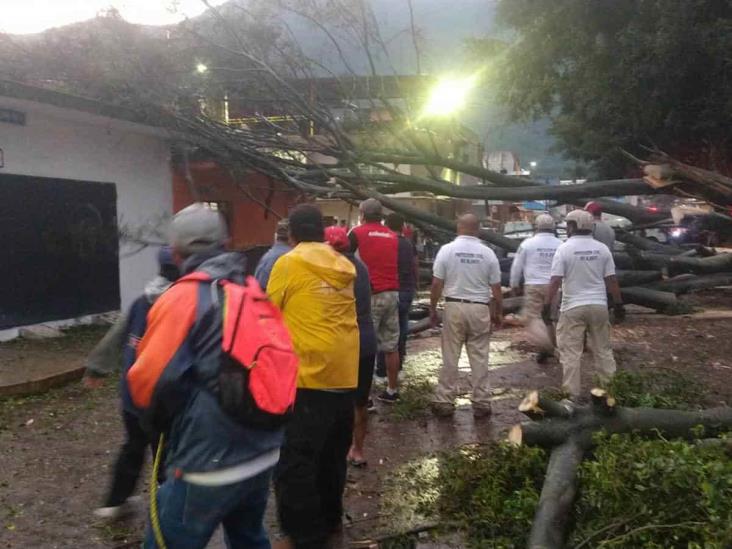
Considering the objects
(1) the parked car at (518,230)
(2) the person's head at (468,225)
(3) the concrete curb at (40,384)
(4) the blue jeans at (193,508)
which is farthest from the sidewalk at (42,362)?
→ (1) the parked car at (518,230)

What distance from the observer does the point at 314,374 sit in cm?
402

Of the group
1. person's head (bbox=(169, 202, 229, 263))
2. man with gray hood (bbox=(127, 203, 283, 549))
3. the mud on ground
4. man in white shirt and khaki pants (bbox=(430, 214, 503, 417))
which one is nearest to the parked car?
the mud on ground

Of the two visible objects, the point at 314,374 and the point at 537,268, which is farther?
the point at 537,268

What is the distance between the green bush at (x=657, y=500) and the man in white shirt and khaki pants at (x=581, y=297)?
275cm

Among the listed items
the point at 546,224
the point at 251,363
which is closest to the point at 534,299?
the point at 546,224

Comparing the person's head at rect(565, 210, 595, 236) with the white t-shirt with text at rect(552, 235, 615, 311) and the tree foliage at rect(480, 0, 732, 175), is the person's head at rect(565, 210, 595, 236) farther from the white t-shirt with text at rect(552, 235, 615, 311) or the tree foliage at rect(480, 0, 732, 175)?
the tree foliage at rect(480, 0, 732, 175)

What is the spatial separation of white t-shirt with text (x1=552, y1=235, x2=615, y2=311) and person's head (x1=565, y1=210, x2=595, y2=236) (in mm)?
61

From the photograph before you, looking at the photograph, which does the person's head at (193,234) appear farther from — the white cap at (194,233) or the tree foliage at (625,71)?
the tree foliage at (625,71)

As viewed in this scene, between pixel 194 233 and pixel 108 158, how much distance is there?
9.92m

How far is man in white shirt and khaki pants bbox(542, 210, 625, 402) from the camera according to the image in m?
6.82

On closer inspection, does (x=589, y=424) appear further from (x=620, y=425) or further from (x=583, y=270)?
(x=583, y=270)

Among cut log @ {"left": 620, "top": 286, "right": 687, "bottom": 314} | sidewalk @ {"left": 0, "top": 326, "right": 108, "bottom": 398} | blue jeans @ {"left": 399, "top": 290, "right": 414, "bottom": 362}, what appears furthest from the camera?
cut log @ {"left": 620, "top": 286, "right": 687, "bottom": 314}

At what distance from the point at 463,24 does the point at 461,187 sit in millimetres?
11185

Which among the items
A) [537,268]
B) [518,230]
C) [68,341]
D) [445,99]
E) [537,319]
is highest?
[445,99]
